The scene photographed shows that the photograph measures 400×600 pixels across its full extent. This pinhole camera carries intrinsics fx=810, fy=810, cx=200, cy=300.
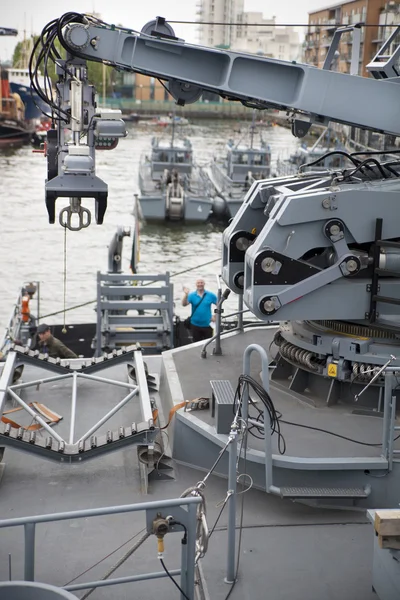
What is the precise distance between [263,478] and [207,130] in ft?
309

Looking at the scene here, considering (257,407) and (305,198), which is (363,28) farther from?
(257,407)

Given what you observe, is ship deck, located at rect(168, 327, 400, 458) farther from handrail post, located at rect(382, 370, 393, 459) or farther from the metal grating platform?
the metal grating platform

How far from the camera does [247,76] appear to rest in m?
8.02

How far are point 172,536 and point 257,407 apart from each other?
1684mm

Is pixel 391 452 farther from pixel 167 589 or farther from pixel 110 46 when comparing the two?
pixel 110 46

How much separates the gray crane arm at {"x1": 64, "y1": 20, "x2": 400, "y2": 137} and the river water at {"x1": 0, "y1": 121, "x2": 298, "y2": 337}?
1576 cm

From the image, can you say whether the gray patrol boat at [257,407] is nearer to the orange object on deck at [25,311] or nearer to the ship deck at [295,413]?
the ship deck at [295,413]

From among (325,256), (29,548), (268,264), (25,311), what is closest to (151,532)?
(29,548)

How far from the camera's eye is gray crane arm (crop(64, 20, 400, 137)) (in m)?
7.73

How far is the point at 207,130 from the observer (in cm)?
9862

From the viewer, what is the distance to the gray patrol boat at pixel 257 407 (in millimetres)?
6172

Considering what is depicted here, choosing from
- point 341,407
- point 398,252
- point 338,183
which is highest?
point 338,183

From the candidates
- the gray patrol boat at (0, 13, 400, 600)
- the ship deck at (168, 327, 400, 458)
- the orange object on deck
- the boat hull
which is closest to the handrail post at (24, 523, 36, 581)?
the gray patrol boat at (0, 13, 400, 600)

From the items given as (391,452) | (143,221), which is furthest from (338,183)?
(143,221)
